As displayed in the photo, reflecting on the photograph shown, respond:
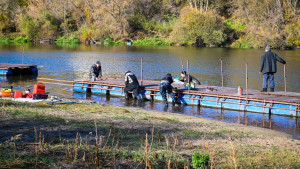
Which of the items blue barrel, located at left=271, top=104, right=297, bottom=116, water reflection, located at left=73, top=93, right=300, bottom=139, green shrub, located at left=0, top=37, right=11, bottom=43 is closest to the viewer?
water reflection, located at left=73, top=93, right=300, bottom=139

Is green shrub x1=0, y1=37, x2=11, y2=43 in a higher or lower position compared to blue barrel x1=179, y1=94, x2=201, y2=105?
higher

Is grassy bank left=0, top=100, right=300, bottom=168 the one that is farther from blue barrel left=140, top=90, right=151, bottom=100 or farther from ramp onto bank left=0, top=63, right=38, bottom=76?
ramp onto bank left=0, top=63, right=38, bottom=76

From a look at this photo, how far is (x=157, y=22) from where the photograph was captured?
85625 millimetres

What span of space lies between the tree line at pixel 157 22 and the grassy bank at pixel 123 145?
60408 mm

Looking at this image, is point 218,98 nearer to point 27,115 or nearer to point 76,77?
point 27,115

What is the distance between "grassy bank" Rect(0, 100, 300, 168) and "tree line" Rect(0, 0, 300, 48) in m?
60.4

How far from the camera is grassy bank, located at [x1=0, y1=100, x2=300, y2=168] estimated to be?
7.50m

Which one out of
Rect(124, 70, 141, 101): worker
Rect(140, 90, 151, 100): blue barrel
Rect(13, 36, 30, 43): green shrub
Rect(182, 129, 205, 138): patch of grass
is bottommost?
Rect(182, 129, 205, 138): patch of grass

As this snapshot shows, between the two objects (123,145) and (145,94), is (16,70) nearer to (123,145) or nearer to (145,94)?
(145,94)

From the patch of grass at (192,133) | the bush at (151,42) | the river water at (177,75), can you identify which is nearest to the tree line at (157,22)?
the bush at (151,42)

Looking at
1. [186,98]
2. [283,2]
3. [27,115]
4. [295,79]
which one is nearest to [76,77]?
[186,98]

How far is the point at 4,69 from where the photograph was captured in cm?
3222

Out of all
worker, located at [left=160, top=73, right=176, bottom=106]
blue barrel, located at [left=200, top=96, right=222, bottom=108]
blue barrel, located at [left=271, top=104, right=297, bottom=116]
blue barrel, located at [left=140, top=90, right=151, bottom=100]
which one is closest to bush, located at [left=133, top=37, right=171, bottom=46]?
blue barrel, located at [left=140, top=90, right=151, bottom=100]

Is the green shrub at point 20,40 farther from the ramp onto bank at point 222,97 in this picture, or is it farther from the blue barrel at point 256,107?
the blue barrel at point 256,107
